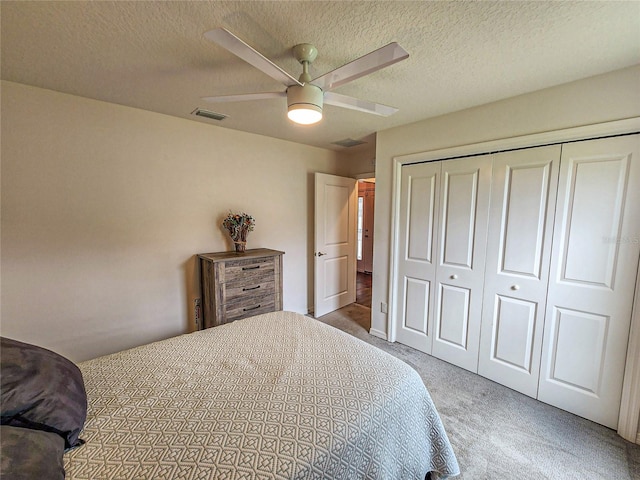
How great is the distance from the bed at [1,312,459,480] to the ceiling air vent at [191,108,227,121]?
193 cm

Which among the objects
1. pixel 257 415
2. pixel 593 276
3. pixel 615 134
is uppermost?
pixel 615 134

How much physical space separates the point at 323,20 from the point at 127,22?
943 mm

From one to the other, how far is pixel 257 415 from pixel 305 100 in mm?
1428

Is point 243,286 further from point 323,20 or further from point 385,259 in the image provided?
point 323,20

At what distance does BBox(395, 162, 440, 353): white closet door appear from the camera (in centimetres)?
258

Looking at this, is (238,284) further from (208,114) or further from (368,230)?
(368,230)

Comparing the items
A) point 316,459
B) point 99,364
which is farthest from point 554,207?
point 99,364

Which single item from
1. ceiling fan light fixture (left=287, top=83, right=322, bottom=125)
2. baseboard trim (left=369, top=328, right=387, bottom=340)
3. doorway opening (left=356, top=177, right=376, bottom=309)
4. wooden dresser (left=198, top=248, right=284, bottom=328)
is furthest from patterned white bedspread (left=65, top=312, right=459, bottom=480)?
doorway opening (left=356, top=177, right=376, bottom=309)

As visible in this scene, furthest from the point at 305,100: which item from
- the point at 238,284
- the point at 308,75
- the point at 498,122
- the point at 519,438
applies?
the point at 519,438

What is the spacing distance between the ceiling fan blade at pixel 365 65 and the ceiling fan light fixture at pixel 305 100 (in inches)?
1.7

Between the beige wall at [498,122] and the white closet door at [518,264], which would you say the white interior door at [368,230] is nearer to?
the beige wall at [498,122]

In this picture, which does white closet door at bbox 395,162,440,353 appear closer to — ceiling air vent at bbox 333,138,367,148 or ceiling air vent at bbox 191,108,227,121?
ceiling air vent at bbox 333,138,367,148

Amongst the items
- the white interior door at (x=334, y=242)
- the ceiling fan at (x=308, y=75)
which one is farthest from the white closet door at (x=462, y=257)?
the white interior door at (x=334, y=242)

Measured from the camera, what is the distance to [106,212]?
7.39 feet
